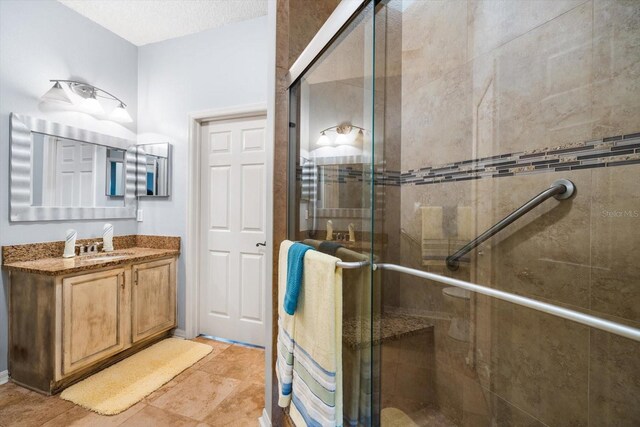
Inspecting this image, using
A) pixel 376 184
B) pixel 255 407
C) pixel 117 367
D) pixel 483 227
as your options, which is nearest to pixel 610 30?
pixel 483 227

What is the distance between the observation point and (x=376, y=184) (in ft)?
3.26

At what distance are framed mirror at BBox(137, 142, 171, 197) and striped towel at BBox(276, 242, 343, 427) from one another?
220 cm

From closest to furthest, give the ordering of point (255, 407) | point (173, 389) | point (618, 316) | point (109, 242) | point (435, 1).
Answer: point (618, 316)
point (435, 1)
point (255, 407)
point (173, 389)
point (109, 242)

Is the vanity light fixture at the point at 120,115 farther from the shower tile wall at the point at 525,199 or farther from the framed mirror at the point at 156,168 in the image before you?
the shower tile wall at the point at 525,199

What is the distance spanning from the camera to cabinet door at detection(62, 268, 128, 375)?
1.84 m

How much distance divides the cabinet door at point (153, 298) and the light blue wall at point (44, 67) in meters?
0.58

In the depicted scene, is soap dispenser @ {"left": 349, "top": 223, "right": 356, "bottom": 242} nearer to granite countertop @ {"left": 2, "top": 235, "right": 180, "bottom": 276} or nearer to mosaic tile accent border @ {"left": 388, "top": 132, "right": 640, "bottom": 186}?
mosaic tile accent border @ {"left": 388, "top": 132, "right": 640, "bottom": 186}

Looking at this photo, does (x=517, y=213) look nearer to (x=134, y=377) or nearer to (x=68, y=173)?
(x=134, y=377)

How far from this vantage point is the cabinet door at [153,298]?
7.66 feet

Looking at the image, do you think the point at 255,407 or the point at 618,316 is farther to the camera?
the point at 255,407

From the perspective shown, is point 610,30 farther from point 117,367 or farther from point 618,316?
point 117,367

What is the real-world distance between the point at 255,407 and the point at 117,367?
3.80ft

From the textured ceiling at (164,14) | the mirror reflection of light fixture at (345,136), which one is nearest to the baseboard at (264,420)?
the mirror reflection of light fixture at (345,136)

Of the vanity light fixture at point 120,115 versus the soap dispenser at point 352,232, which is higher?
the vanity light fixture at point 120,115
